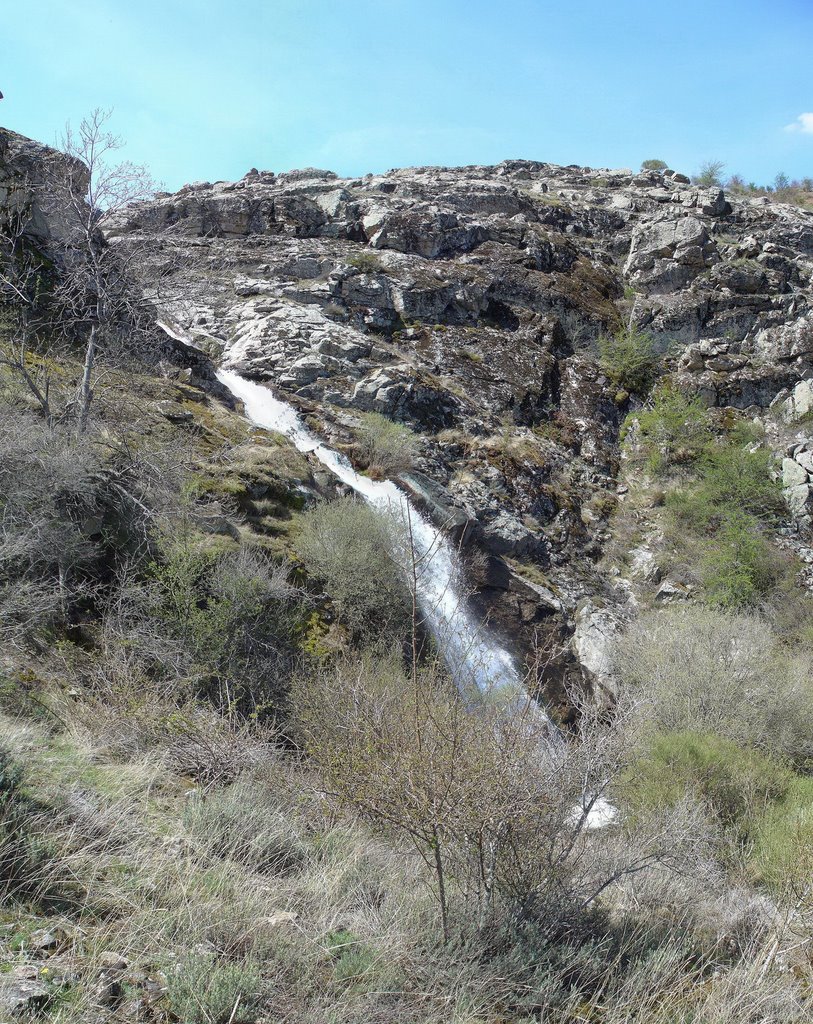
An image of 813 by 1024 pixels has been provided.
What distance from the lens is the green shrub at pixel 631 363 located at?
97.6ft

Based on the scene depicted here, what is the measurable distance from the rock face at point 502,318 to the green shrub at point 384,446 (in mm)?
615

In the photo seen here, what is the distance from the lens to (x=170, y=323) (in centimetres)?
2702

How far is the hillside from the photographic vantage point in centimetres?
353

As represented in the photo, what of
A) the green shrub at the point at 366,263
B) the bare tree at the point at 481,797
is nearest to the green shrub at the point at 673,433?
the green shrub at the point at 366,263

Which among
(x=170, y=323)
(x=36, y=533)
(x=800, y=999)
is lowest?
(x=800, y=999)

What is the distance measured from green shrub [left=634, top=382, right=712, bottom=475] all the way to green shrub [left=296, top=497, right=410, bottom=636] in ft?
47.8

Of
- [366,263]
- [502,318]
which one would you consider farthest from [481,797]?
[366,263]

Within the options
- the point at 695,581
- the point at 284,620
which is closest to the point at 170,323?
the point at 284,620

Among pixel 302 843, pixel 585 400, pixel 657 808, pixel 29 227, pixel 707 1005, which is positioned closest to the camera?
pixel 707 1005

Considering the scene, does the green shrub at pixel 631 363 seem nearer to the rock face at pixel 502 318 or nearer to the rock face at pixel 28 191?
the rock face at pixel 502 318

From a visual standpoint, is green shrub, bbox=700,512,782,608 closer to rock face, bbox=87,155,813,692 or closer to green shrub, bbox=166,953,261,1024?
rock face, bbox=87,155,813,692

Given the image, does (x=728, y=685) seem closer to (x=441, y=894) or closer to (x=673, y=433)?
(x=441, y=894)

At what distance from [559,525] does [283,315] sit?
13.6m

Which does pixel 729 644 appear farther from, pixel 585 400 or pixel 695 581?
pixel 585 400
